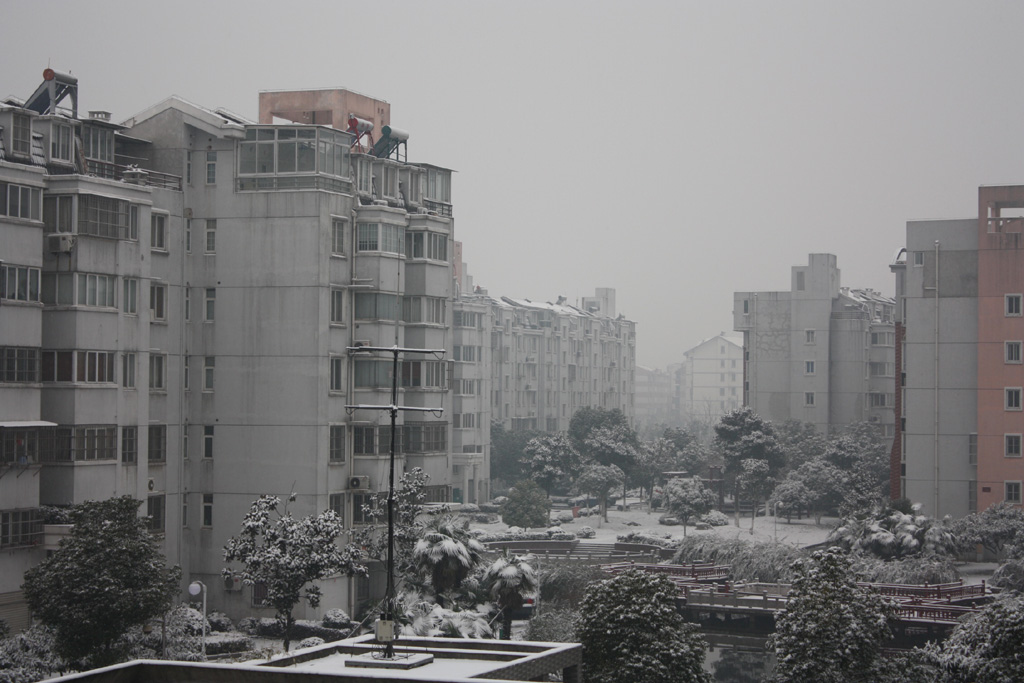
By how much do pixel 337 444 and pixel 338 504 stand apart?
7.30 feet

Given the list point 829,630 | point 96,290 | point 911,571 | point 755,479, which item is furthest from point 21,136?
point 755,479

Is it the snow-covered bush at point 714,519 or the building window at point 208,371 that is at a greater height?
the building window at point 208,371

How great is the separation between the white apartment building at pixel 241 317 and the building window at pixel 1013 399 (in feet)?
106

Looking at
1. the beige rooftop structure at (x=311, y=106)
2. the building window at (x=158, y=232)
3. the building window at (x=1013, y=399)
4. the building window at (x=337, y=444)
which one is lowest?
the building window at (x=337, y=444)

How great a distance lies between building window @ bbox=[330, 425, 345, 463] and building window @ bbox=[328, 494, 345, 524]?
1.34 m

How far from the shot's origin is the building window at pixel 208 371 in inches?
2162

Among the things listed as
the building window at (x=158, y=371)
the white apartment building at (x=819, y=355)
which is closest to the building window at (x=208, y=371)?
the building window at (x=158, y=371)

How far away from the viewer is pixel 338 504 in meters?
54.8

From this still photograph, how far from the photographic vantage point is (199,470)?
179ft

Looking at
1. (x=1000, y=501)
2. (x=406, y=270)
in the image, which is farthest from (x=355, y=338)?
(x=1000, y=501)

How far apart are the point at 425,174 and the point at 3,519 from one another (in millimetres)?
24241

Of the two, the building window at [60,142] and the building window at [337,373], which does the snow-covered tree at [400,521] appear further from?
the building window at [60,142]

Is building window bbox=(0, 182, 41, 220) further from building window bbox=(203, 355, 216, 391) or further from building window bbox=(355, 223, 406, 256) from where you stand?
building window bbox=(355, 223, 406, 256)

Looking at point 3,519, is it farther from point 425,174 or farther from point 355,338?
point 425,174
